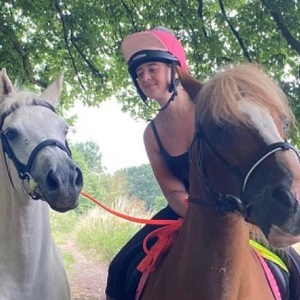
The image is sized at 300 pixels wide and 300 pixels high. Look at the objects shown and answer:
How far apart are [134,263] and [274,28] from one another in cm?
704

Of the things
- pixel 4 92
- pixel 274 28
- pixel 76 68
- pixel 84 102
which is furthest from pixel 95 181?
pixel 4 92

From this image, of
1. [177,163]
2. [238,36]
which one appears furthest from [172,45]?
[238,36]

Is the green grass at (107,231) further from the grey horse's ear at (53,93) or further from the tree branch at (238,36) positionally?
the grey horse's ear at (53,93)

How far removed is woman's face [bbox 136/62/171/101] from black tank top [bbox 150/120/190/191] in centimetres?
28

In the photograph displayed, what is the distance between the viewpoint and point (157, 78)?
4430mm

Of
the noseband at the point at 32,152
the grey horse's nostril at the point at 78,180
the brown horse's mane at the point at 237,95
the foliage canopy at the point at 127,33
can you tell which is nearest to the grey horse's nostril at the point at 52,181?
the grey horse's nostril at the point at 78,180

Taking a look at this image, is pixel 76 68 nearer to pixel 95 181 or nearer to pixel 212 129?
pixel 212 129

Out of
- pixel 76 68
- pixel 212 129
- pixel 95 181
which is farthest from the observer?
pixel 95 181

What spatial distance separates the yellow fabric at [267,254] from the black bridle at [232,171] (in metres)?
0.73

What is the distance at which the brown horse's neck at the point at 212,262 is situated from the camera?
3617 mm

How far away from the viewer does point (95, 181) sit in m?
29.5

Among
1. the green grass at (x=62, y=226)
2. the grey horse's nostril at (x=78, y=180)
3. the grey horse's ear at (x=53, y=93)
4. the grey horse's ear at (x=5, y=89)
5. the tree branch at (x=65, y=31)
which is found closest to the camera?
the grey horse's nostril at (x=78, y=180)

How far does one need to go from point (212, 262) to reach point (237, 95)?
98cm

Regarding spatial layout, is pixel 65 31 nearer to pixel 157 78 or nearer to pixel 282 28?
pixel 282 28
